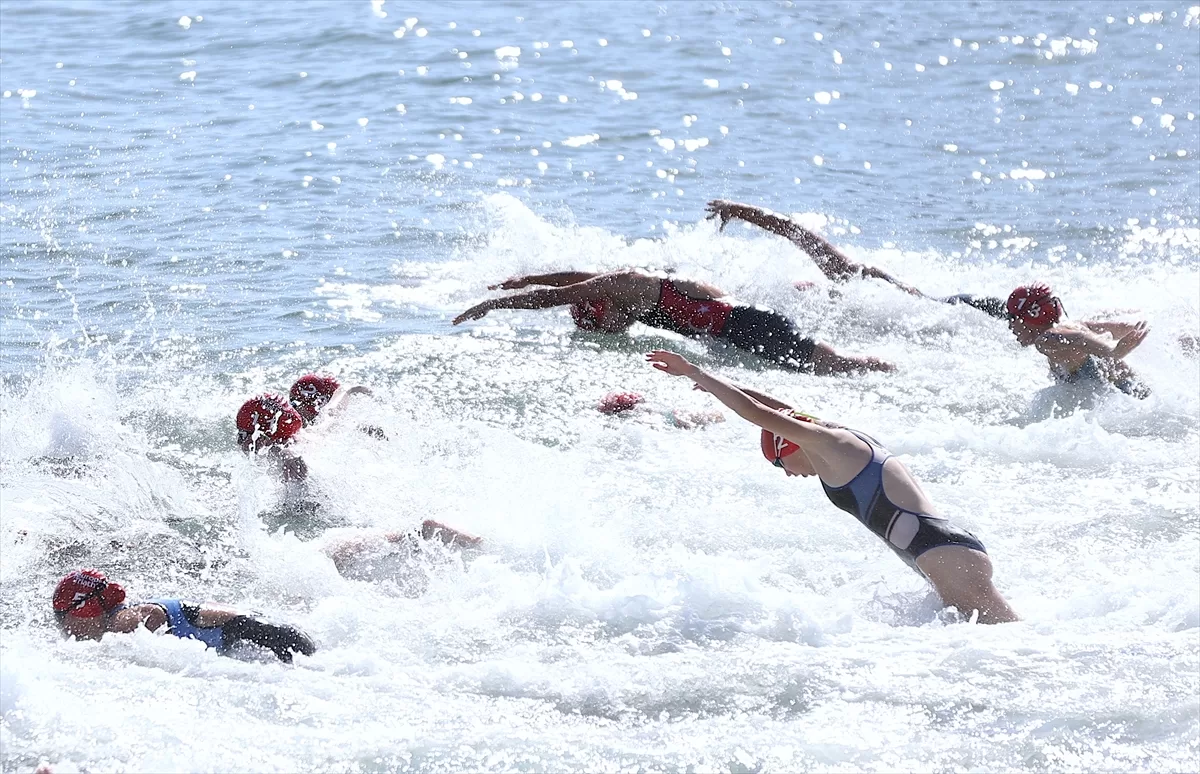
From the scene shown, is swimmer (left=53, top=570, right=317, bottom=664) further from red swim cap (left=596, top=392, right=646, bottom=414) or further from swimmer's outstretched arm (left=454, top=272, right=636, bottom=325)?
swimmer's outstretched arm (left=454, top=272, right=636, bottom=325)

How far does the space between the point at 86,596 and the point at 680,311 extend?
5643 millimetres

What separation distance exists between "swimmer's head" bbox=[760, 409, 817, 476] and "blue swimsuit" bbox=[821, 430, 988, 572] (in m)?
0.20

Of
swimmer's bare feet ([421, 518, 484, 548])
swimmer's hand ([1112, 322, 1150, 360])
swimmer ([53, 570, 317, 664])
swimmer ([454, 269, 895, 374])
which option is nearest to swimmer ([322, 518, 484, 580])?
swimmer's bare feet ([421, 518, 484, 548])

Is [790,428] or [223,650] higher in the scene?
[790,428]

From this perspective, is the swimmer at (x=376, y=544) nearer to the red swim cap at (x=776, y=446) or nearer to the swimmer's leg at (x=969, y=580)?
the red swim cap at (x=776, y=446)

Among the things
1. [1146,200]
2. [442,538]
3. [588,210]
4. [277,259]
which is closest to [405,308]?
[277,259]

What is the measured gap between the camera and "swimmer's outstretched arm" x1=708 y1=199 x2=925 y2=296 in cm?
1101

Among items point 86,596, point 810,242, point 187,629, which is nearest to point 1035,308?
point 810,242

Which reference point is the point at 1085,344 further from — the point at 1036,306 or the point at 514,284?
the point at 514,284

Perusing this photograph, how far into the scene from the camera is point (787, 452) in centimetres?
696

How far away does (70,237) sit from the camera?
43.0 feet

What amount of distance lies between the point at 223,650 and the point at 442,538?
157 centimetres

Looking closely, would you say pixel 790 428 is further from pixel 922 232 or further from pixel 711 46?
pixel 711 46

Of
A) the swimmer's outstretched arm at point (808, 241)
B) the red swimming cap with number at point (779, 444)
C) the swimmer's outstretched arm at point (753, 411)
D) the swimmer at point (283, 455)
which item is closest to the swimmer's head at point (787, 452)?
the red swimming cap with number at point (779, 444)
